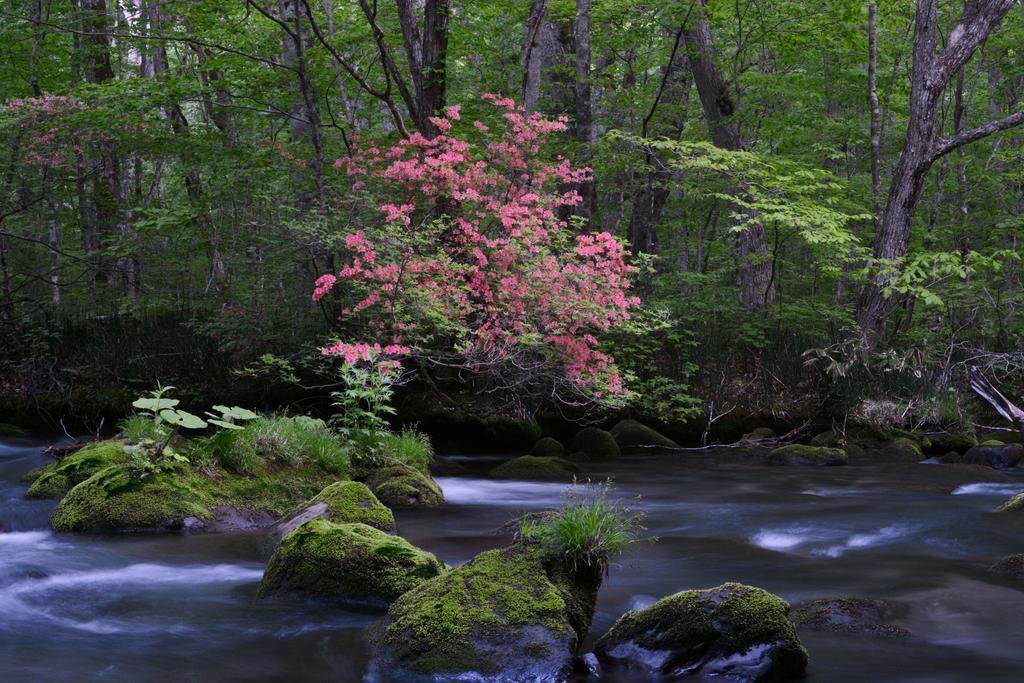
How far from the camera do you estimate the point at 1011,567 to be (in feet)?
18.7

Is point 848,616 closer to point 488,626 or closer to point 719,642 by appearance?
point 719,642

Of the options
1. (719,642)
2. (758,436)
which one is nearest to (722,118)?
(758,436)

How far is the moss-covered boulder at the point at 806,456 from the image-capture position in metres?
11.0

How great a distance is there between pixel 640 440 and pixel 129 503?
7.32 metres

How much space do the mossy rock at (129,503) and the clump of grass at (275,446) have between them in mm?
427

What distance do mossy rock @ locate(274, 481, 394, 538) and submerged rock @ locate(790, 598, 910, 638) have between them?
2808 millimetres

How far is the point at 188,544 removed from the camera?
20.3 ft

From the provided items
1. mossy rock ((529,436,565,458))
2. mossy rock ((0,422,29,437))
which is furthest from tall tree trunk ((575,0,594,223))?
mossy rock ((0,422,29,437))

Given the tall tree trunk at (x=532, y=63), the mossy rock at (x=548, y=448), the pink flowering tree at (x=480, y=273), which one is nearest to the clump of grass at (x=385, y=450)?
the pink flowering tree at (x=480, y=273)

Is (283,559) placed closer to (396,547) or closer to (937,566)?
Answer: (396,547)

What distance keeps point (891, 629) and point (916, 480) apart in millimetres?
5636

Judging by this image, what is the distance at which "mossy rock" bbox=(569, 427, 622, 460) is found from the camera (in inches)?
457

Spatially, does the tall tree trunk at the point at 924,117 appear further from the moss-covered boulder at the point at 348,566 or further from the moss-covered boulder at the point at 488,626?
the moss-covered boulder at the point at 488,626

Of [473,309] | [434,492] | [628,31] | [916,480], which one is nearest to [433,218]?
[473,309]
